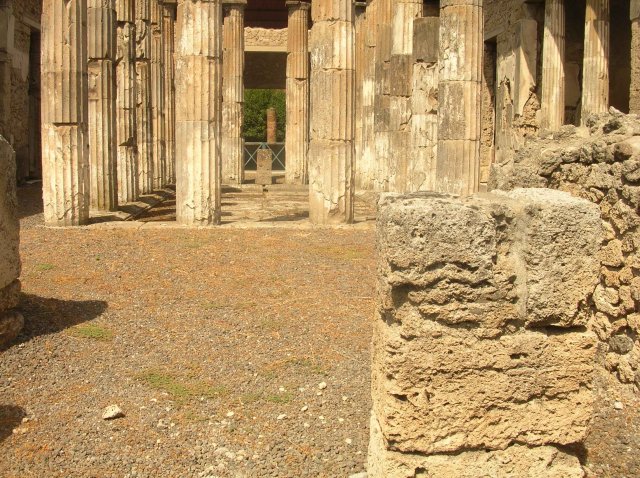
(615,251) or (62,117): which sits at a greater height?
(62,117)

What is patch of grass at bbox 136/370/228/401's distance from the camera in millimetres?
5207

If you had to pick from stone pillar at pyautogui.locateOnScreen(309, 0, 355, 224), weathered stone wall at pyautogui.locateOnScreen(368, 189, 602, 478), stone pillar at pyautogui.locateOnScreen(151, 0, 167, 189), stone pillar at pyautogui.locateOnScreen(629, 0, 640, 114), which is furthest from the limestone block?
stone pillar at pyautogui.locateOnScreen(151, 0, 167, 189)

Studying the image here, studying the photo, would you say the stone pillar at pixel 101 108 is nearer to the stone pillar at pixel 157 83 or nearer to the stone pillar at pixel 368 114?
the stone pillar at pixel 157 83

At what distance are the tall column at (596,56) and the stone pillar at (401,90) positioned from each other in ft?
11.0

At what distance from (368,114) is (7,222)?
14.9 metres

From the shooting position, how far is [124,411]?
4.92 metres

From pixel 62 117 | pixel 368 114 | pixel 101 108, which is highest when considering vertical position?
pixel 368 114

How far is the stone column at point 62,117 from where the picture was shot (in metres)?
12.2

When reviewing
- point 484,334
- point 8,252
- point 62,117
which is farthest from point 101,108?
point 484,334

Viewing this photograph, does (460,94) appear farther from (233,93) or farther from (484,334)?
(233,93)

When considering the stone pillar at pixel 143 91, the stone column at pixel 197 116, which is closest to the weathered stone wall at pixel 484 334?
the stone column at pixel 197 116

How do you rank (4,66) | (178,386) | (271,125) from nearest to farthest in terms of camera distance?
(178,386) < (4,66) < (271,125)

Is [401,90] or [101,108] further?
[401,90]

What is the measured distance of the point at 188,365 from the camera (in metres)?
5.82
